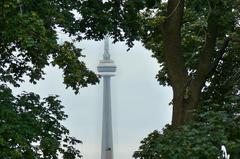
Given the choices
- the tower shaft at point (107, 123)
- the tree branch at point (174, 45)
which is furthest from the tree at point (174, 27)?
the tower shaft at point (107, 123)

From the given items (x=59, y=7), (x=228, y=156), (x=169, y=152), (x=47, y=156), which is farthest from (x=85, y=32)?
(x=228, y=156)

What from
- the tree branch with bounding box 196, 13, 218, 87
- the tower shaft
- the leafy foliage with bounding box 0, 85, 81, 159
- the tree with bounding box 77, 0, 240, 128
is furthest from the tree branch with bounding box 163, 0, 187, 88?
the tower shaft

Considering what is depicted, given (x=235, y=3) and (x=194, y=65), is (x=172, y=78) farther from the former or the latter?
(x=194, y=65)

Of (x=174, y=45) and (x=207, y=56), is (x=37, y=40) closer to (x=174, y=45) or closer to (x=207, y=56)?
(x=174, y=45)

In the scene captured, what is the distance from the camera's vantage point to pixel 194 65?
64.4 ft

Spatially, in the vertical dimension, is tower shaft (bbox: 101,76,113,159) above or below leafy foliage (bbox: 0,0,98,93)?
above

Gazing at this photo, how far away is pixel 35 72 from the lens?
16.7m

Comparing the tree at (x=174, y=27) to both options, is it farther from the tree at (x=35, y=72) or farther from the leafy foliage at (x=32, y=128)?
the leafy foliage at (x=32, y=128)

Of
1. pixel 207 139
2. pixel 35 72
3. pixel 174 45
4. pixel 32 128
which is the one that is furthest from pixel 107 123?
pixel 207 139

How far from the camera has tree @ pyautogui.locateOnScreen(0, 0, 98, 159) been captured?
11.1m

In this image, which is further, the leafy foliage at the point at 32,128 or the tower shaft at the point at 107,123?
the tower shaft at the point at 107,123

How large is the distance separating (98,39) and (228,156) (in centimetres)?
752

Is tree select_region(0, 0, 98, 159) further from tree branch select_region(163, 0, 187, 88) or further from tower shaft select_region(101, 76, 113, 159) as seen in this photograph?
tower shaft select_region(101, 76, 113, 159)

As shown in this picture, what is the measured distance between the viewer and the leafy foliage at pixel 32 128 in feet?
38.9
